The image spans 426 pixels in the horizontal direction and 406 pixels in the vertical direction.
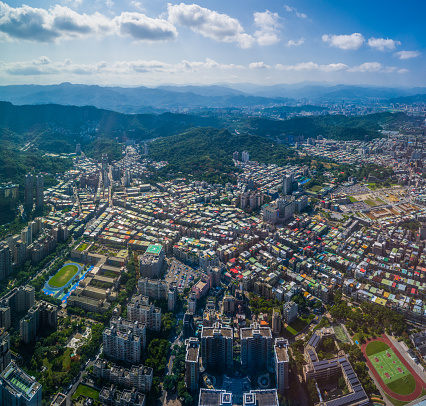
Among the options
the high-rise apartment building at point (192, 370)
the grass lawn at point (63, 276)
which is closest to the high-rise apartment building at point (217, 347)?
the high-rise apartment building at point (192, 370)

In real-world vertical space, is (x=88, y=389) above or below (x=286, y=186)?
below

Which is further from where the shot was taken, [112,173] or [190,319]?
[112,173]

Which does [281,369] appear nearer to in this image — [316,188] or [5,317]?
[5,317]

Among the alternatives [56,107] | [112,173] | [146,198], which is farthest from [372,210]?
[56,107]

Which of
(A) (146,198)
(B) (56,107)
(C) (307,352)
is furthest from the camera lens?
(B) (56,107)

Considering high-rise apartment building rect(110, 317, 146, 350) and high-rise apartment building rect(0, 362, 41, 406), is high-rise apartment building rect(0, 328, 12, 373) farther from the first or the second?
high-rise apartment building rect(110, 317, 146, 350)

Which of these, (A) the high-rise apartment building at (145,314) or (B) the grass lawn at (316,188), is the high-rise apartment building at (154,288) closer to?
(A) the high-rise apartment building at (145,314)

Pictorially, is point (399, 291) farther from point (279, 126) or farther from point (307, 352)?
point (279, 126)
